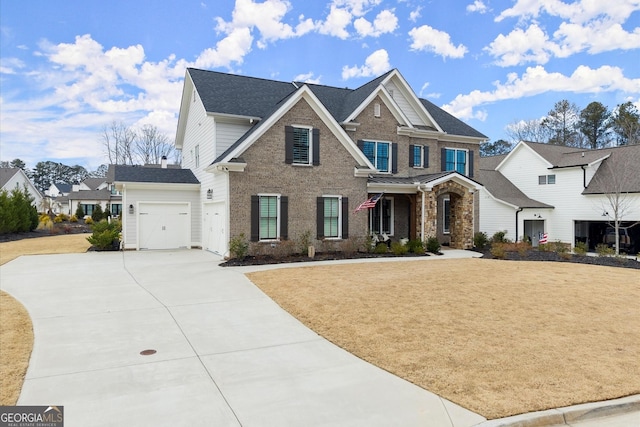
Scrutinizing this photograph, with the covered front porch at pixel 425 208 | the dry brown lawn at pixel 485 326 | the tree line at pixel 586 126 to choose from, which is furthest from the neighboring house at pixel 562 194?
the tree line at pixel 586 126

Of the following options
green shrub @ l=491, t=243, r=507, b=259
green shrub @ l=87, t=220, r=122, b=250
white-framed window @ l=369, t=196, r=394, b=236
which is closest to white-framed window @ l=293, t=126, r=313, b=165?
white-framed window @ l=369, t=196, r=394, b=236

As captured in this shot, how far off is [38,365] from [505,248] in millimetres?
17850

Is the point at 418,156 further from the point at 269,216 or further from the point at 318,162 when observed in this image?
the point at 269,216

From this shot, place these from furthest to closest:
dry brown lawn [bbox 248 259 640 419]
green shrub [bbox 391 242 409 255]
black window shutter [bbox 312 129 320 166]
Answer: green shrub [bbox 391 242 409 255], black window shutter [bbox 312 129 320 166], dry brown lawn [bbox 248 259 640 419]

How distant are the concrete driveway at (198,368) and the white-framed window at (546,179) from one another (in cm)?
2559

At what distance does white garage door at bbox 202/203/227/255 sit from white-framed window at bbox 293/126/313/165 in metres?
3.71

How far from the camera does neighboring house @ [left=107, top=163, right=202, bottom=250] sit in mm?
18859

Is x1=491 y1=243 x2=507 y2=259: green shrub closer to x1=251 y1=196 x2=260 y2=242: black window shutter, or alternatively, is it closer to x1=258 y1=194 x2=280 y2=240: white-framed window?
x1=258 y1=194 x2=280 y2=240: white-framed window

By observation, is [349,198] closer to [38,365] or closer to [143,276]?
[143,276]

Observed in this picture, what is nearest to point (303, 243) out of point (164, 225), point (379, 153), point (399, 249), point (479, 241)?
point (399, 249)

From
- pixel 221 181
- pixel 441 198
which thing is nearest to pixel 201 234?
pixel 221 181

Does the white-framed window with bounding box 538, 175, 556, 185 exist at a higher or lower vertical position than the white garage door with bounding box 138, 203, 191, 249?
higher

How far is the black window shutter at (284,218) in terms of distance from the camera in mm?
16328

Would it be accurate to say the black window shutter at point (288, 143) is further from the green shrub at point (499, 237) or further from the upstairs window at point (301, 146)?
the green shrub at point (499, 237)
